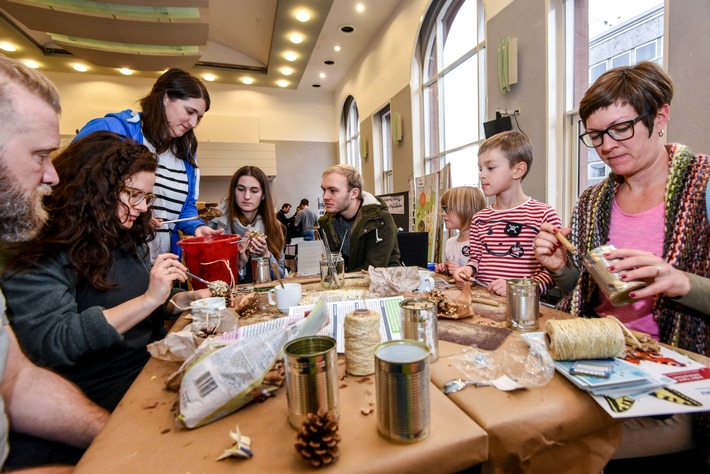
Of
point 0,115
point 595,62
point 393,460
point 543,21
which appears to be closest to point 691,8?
point 595,62

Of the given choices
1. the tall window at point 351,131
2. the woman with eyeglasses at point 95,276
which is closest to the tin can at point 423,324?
the woman with eyeglasses at point 95,276

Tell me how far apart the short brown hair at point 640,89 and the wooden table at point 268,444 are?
112 centimetres

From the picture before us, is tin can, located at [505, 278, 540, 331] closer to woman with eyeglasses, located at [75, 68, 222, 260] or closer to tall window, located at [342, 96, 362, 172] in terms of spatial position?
woman with eyeglasses, located at [75, 68, 222, 260]

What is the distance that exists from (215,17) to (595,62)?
6902 mm

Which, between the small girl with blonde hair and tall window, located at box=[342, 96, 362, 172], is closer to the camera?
the small girl with blonde hair

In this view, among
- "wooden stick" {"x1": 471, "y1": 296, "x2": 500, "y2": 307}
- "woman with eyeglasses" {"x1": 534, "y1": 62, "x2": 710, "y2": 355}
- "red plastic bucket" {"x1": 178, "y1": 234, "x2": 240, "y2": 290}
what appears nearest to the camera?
"woman with eyeglasses" {"x1": 534, "y1": 62, "x2": 710, "y2": 355}

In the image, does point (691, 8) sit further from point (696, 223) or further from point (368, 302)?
point (368, 302)

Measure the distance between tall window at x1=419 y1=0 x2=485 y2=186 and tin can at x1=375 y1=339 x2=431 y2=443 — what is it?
4139mm

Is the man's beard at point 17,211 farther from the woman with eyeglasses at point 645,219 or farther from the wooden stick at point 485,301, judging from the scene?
the woman with eyeglasses at point 645,219

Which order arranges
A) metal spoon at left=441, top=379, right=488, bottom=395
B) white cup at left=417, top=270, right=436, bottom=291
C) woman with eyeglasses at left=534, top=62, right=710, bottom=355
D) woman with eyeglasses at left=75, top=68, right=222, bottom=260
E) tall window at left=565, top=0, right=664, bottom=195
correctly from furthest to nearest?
tall window at left=565, top=0, right=664, bottom=195 → woman with eyeglasses at left=75, top=68, right=222, bottom=260 → white cup at left=417, top=270, right=436, bottom=291 → woman with eyeglasses at left=534, top=62, right=710, bottom=355 → metal spoon at left=441, top=379, right=488, bottom=395

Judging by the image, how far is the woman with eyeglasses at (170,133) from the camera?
2043 millimetres

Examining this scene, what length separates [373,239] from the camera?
2.30 meters

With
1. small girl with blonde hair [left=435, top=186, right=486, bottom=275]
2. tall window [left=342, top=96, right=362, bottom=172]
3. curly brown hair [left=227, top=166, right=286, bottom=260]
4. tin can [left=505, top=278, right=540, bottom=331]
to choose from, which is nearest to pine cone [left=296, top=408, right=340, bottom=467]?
tin can [left=505, top=278, right=540, bottom=331]

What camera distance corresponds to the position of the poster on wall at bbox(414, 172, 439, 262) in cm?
449
